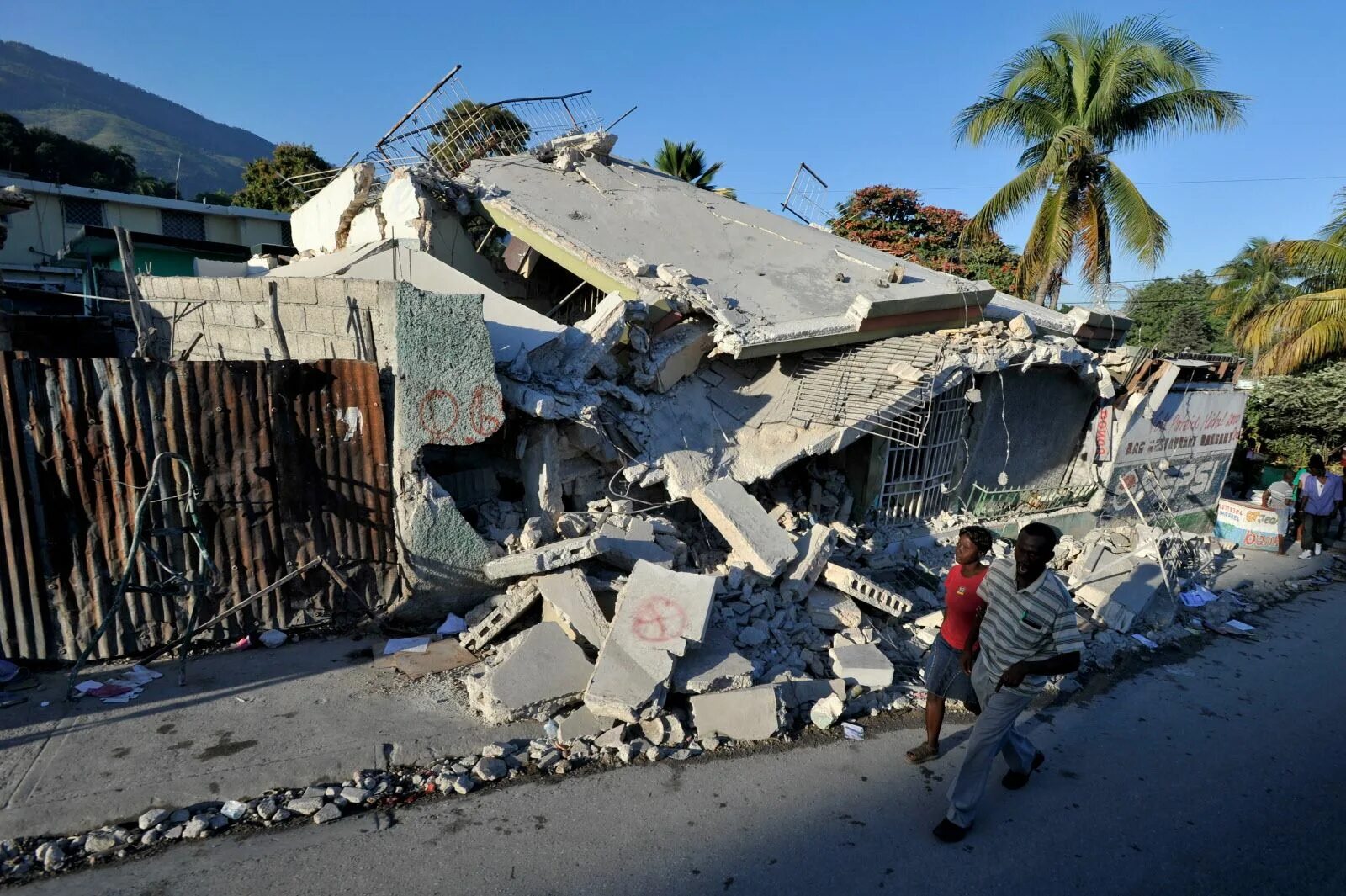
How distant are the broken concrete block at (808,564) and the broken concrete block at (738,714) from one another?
1399mm

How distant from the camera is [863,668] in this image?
522 centimetres

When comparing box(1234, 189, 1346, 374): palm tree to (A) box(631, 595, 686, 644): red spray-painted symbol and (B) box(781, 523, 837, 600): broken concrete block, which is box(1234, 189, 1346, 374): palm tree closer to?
(B) box(781, 523, 837, 600): broken concrete block

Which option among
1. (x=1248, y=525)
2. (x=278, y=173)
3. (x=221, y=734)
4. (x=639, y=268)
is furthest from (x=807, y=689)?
(x=278, y=173)

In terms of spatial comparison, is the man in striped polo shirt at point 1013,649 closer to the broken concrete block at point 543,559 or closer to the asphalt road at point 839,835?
the asphalt road at point 839,835

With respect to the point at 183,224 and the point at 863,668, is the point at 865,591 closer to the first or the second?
the point at 863,668

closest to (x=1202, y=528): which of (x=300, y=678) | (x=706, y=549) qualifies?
(x=706, y=549)

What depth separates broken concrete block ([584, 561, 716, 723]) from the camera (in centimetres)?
447

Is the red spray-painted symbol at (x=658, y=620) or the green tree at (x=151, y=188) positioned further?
the green tree at (x=151, y=188)

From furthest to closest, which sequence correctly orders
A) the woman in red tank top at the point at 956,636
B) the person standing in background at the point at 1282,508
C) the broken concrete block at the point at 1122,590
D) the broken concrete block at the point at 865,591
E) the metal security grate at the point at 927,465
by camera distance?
the person standing in background at the point at 1282,508, the metal security grate at the point at 927,465, the broken concrete block at the point at 1122,590, the broken concrete block at the point at 865,591, the woman in red tank top at the point at 956,636

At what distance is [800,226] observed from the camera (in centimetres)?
1236

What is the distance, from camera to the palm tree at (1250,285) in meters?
24.5

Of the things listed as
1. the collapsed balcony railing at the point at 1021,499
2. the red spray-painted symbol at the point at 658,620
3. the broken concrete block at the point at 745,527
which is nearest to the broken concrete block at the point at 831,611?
the broken concrete block at the point at 745,527

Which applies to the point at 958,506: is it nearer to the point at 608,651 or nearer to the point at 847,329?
the point at 847,329

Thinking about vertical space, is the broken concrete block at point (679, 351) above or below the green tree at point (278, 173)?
below
